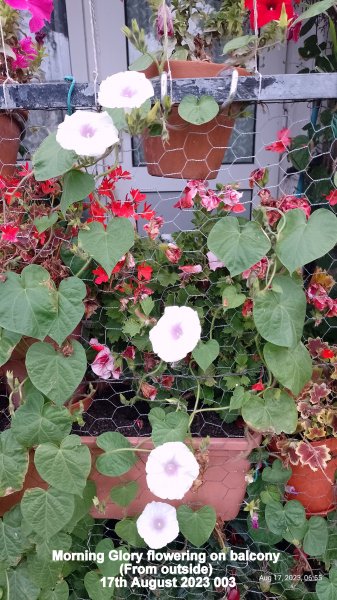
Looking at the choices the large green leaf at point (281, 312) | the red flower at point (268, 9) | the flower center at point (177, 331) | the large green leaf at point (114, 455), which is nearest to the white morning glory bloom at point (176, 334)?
the flower center at point (177, 331)

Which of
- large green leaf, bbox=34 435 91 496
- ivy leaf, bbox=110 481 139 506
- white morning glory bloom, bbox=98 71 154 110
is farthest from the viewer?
ivy leaf, bbox=110 481 139 506

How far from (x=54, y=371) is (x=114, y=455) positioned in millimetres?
196

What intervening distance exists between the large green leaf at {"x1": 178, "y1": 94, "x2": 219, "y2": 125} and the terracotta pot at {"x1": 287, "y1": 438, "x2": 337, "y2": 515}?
652 mm

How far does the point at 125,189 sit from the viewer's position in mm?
1607

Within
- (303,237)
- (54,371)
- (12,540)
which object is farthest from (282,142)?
(12,540)

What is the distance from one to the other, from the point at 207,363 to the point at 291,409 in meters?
0.17

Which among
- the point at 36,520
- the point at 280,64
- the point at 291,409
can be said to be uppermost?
the point at 280,64

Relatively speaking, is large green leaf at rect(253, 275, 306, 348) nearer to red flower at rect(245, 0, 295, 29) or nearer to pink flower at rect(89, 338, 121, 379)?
pink flower at rect(89, 338, 121, 379)

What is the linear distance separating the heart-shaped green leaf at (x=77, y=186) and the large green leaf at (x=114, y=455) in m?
0.41

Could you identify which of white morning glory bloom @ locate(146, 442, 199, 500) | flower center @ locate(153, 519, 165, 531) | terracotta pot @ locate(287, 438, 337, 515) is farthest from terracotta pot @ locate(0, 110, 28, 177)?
terracotta pot @ locate(287, 438, 337, 515)

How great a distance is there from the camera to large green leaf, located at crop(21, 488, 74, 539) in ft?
2.73

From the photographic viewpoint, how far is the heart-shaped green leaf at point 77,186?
77cm

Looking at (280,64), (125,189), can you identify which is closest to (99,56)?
(125,189)

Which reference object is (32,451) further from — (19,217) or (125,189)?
(125,189)
